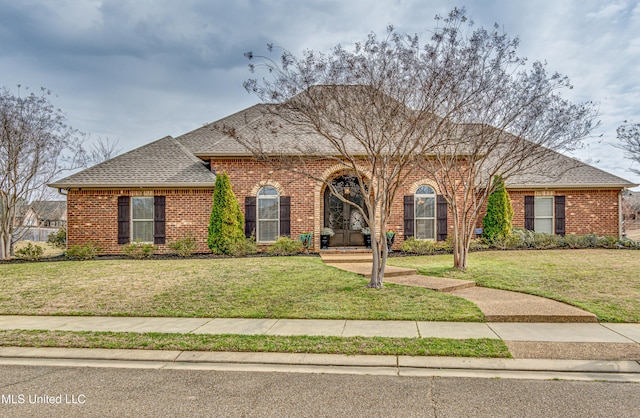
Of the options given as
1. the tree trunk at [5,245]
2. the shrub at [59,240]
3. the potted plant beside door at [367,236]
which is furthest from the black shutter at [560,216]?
the tree trunk at [5,245]

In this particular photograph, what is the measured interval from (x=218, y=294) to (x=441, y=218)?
34.0ft

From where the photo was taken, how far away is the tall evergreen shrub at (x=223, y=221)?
14.3m

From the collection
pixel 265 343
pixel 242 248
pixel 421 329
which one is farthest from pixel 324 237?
pixel 265 343

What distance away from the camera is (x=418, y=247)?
14.6 meters

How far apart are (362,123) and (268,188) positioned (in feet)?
26.0

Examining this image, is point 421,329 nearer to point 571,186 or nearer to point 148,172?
point 148,172

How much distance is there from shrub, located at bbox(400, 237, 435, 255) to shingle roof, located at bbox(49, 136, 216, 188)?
7.55 m

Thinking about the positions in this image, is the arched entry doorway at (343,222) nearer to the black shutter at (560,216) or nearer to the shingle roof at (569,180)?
the shingle roof at (569,180)

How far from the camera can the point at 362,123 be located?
8477 mm

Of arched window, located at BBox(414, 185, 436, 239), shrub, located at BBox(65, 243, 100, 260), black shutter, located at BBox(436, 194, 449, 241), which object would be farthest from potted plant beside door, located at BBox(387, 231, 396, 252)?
shrub, located at BBox(65, 243, 100, 260)

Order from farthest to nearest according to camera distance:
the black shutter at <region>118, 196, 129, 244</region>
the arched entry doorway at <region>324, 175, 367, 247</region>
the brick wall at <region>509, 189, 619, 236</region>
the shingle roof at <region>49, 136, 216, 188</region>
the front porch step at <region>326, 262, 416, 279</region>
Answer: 1. the brick wall at <region>509, 189, 619, 236</region>
2. the arched entry doorway at <region>324, 175, 367, 247</region>
3. the black shutter at <region>118, 196, 129, 244</region>
4. the shingle roof at <region>49, 136, 216, 188</region>
5. the front porch step at <region>326, 262, 416, 279</region>

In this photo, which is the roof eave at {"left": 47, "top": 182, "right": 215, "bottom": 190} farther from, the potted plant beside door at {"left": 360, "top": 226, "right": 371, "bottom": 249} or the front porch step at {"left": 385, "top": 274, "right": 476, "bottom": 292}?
the front porch step at {"left": 385, "top": 274, "right": 476, "bottom": 292}

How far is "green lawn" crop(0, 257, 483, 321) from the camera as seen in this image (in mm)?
7105

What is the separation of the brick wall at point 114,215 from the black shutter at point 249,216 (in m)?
1.42
